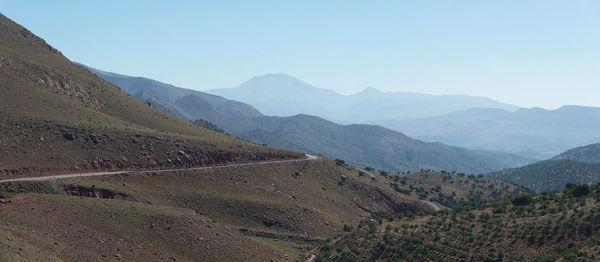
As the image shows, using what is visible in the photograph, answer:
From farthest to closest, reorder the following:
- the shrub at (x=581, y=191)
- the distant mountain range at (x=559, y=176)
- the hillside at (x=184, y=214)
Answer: the distant mountain range at (x=559, y=176)
the shrub at (x=581, y=191)
the hillside at (x=184, y=214)

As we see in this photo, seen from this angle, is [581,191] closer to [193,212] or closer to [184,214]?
[193,212]

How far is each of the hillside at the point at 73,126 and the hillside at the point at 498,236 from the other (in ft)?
115

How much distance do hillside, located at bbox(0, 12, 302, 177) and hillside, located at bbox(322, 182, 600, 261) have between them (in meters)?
34.9

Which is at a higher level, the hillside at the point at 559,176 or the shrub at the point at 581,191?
the shrub at the point at 581,191

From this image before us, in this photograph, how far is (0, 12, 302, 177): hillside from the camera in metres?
65.2

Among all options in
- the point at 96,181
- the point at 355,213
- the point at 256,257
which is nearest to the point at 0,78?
the point at 96,181

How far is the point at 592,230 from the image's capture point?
137 feet

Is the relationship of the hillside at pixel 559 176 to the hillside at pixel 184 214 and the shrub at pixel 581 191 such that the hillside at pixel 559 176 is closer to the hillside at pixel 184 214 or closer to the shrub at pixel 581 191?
the hillside at pixel 184 214

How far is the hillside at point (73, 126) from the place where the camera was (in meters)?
65.2

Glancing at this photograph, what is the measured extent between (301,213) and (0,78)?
57.6 m

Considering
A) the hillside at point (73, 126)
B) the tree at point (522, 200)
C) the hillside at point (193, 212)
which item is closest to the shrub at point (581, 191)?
the tree at point (522, 200)

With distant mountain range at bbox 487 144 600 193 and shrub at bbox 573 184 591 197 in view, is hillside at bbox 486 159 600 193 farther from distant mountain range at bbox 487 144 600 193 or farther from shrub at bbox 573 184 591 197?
shrub at bbox 573 184 591 197

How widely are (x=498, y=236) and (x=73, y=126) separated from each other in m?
62.5

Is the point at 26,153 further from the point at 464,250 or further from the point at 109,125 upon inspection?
the point at 464,250
